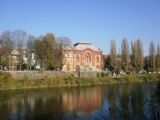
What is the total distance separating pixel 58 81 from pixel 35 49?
36.3 feet

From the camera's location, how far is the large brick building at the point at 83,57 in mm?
87812

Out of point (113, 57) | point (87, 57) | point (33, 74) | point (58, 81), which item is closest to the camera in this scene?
point (33, 74)

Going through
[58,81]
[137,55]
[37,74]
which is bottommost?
[58,81]

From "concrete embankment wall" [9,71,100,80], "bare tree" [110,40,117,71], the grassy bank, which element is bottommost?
the grassy bank

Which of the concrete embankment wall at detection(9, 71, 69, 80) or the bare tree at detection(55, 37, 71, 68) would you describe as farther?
the bare tree at detection(55, 37, 71, 68)

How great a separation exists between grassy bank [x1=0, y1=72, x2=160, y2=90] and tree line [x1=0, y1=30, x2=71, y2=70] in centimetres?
596

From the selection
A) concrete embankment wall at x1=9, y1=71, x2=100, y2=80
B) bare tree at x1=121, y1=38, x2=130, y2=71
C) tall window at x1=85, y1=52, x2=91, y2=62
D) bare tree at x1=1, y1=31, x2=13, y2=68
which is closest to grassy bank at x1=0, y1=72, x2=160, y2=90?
concrete embankment wall at x1=9, y1=71, x2=100, y2=80

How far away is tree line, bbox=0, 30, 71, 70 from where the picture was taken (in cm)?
6812

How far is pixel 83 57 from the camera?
9050 cm

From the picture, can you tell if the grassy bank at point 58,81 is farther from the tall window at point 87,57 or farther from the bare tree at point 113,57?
the tall window at point 87,57

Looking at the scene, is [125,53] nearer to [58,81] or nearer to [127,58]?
[127,58]

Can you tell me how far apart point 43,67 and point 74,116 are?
146 ft

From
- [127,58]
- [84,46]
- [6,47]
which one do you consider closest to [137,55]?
[127,58]

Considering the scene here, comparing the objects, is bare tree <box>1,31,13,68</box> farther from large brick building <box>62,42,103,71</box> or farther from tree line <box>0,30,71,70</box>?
large brick building <box>62,42,103,71</box>
